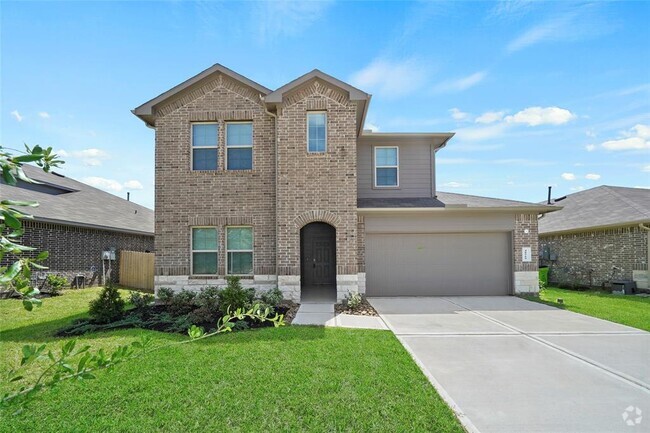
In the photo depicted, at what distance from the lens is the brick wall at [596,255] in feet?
46.3

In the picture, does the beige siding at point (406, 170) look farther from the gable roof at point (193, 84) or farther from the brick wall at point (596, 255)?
the brick wall at point (596, 255)

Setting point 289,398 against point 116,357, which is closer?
point 116,357

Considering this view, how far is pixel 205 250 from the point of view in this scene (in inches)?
439

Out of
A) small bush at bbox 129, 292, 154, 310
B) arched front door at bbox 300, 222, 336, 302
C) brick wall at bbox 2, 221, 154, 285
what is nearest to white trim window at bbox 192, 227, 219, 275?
small bush at bbox 129, 292, 154, 310

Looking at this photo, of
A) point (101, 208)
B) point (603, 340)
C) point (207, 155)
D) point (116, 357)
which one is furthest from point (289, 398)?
point (101, 208)

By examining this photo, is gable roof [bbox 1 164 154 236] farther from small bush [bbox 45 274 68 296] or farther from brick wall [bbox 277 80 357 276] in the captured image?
brick wall [bbox 277 80 357 276]

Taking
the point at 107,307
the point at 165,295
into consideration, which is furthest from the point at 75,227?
the point at 107,307

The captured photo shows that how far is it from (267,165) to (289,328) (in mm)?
5422

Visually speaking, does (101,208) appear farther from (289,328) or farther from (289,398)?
(289,398)

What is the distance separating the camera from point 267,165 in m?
11.1

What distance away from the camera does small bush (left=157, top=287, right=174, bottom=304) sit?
418 inches

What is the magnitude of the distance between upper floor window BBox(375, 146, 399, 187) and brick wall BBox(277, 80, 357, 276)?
3.25 meters

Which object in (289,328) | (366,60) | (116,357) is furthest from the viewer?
(366,60)

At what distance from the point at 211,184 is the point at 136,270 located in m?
7.92
